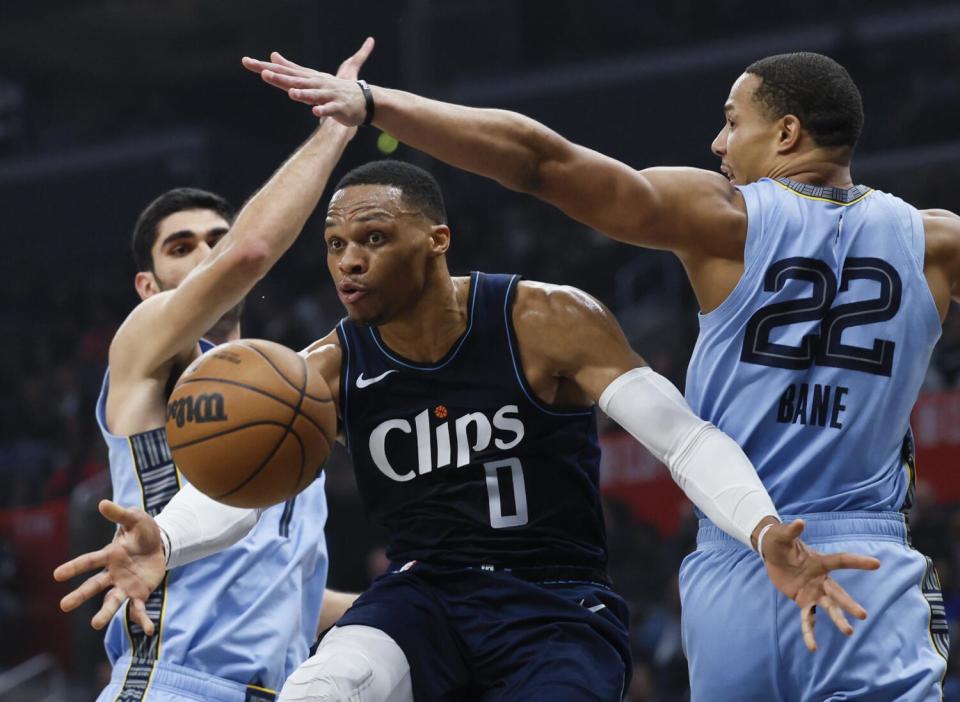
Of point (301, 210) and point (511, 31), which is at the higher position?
point (511, 31)

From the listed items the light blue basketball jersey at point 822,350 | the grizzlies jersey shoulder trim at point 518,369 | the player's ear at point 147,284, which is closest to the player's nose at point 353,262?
the grizzlies jersey shoulder trim at point 518,369

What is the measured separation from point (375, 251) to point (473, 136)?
65 cm

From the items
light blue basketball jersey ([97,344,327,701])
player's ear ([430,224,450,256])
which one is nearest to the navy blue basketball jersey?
player's ear ([430,224,450,256])

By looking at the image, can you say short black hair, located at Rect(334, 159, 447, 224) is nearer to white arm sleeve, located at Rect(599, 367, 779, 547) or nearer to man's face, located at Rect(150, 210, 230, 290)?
white arm sleeve, located at Rect(599, 367, 779, 547)

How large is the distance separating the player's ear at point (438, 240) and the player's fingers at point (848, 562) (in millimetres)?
1455

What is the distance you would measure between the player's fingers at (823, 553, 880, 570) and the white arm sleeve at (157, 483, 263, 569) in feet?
5.18

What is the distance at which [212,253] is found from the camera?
A: 3883mm

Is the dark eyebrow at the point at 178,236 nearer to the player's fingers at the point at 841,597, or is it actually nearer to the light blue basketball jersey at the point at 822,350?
the light blue basketball jersey at the point at 822,350

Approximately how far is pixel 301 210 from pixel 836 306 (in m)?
1.56

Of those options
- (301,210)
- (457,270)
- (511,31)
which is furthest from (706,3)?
(301,210)

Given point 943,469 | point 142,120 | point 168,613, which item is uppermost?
point 142,120

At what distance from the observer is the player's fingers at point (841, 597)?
2.82 meters

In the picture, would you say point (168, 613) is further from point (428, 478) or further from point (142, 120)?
point (142, 120)

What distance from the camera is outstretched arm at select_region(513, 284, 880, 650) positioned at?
2.91m
